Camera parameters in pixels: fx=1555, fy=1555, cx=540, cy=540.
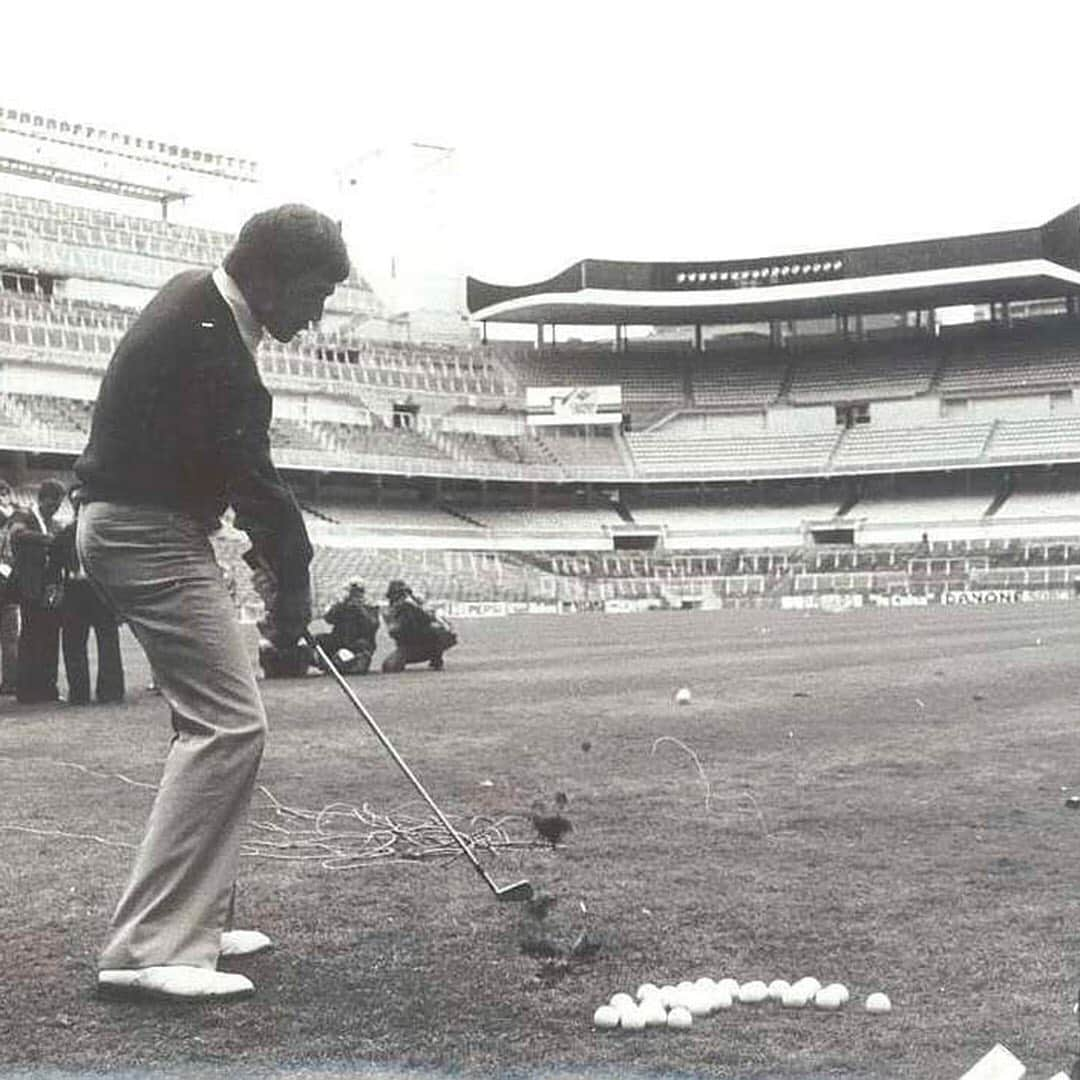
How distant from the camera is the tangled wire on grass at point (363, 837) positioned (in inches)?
274

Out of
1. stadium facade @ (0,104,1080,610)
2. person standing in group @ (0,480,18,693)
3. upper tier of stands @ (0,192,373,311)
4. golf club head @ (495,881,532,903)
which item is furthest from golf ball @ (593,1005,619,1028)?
upper tier of stands @ (0,192,373,311)

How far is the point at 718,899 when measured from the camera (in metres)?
5.91

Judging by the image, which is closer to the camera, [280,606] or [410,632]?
[280,606]

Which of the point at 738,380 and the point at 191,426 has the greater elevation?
the point at 738,380

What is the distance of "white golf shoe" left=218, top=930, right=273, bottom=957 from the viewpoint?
509 centimetres

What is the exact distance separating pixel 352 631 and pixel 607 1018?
15.2 m

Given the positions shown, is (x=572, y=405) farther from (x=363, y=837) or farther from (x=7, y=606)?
(x=363, y=837)

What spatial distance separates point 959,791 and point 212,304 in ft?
18.6

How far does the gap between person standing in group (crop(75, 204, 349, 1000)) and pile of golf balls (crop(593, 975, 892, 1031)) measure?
114 centimetres

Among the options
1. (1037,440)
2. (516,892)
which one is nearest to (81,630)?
(516,892)

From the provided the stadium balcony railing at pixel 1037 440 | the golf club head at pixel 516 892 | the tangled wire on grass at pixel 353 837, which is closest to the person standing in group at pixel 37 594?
the tangled wire on grass at pixel 353 837

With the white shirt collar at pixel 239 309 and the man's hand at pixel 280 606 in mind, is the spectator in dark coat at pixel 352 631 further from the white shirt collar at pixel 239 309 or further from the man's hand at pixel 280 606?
the white shirt collar at pixel 239 309

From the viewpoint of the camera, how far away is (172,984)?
4527 millimetres

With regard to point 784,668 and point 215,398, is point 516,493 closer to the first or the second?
point 784,668
